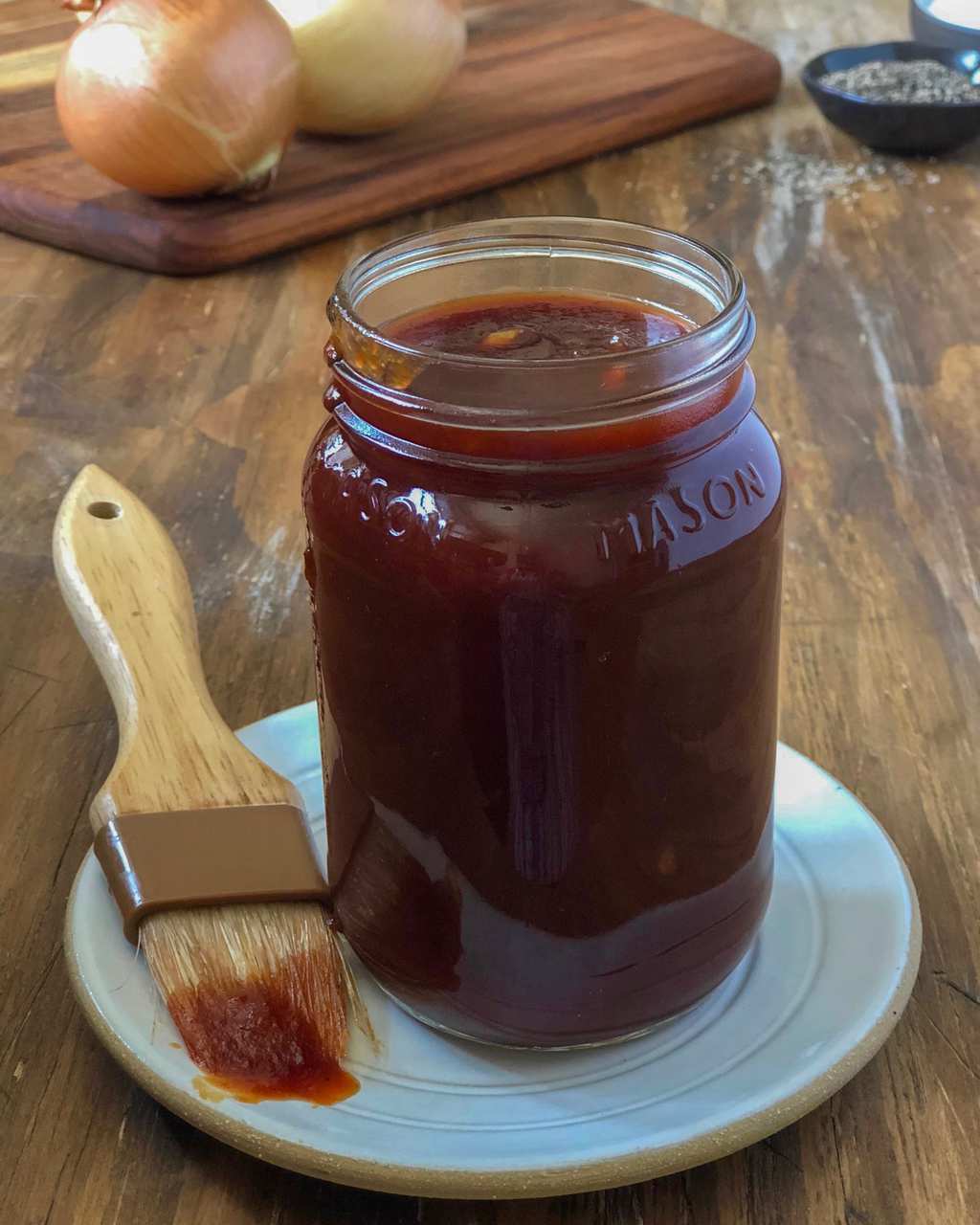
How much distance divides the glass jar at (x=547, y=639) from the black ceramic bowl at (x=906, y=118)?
98 cm

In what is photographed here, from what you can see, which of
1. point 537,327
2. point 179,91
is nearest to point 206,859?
point 537,327

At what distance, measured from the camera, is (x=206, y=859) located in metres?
0.57

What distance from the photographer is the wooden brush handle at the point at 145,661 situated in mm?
607

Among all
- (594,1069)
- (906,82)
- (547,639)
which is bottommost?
(906,82)

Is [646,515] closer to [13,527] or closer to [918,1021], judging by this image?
[918,1021]

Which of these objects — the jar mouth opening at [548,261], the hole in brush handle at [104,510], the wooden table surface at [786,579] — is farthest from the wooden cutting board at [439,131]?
the jar mouth opening at [548,261]

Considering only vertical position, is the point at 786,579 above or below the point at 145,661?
below

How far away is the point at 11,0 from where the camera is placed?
1783mm

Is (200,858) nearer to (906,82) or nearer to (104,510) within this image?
(104,510)

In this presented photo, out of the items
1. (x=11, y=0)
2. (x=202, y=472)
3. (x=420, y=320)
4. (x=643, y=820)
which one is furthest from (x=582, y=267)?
(x=11, y=0)

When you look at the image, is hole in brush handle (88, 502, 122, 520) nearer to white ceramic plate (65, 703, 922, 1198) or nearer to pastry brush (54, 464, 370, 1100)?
pastry brush (54, 464, 370, 1100)

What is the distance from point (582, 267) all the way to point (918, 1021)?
306mm

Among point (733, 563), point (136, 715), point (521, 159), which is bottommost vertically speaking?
point (521, 159)

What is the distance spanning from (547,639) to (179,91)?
865mm
